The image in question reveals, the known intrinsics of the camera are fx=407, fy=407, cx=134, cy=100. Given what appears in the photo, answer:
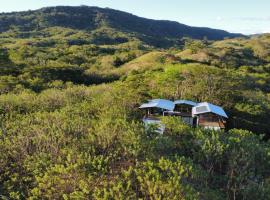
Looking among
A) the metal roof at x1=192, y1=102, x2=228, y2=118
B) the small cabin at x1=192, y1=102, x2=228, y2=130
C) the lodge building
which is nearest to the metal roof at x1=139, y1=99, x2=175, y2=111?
the lodge building

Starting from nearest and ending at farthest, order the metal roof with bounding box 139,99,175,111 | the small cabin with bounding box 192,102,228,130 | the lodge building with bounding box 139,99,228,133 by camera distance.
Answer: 1. the metal roof with bounding box 139,99,175,111
2. the lodge building with bounding box 139,99,228,133
3. the small cabin with bounding box 192,102,228,130

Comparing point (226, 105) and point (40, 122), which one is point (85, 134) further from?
point (226, 105)

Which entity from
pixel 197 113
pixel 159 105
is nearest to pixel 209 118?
pixel 197 113

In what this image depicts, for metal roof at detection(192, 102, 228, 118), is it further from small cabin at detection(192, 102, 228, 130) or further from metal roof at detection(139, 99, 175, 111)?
metal roof at detection(139, 99, 175, 111)

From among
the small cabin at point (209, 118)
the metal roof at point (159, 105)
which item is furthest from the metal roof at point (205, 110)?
the metal roof at point (159, 105)

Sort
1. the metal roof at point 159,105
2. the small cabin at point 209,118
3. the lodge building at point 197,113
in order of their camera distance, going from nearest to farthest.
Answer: the metal roof at point 159,105 → the lodge building at point 197,113 → the small cabin at point 209,118

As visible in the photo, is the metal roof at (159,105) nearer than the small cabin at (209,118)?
Yes

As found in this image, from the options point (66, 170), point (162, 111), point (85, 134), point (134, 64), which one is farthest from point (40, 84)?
point (66, 170)

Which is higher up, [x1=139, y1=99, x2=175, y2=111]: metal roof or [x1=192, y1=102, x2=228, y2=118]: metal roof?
[x1=139, y1=99, x2=175, y2=111]: metal roof

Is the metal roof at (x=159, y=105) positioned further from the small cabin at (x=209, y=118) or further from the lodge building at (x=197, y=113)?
the small cabin at (x=209, y=118)

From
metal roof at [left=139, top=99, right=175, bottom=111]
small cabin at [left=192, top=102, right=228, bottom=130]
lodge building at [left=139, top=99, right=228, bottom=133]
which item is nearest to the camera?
metal roof at [left=139, top=99, right=175, bottom=111]

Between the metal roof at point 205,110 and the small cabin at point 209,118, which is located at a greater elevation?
the metal roof at point 205,110

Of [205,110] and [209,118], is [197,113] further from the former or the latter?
[209,118]

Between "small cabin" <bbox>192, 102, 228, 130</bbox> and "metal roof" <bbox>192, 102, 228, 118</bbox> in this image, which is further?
"small cabin" <bbox>192, 102, 228, 130</bbox>
